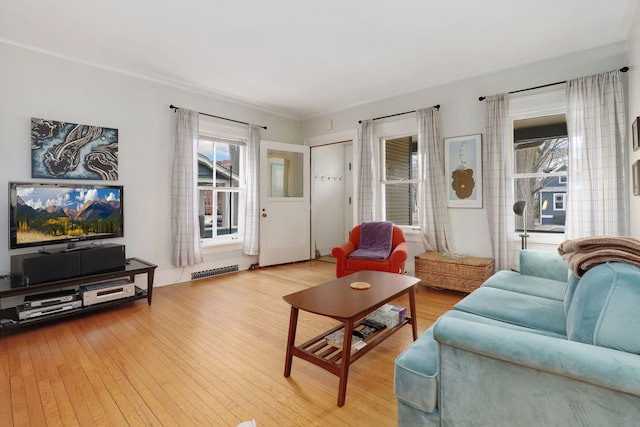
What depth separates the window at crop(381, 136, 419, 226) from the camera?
4645 millimetres

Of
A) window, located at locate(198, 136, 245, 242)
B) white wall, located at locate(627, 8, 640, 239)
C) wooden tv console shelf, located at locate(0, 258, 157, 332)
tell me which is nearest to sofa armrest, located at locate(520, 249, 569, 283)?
white wall, located at locate(627, 8, 640, 239)

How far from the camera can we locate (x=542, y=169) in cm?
351

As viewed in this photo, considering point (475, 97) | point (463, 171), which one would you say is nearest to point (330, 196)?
point (463, 171)

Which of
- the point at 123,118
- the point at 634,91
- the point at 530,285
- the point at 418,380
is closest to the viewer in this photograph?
the point at 418,380

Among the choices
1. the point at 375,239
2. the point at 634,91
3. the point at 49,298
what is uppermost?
the point at 634,91

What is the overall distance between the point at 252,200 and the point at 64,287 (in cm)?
249

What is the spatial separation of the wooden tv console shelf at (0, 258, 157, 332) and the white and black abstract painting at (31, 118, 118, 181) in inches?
42.0

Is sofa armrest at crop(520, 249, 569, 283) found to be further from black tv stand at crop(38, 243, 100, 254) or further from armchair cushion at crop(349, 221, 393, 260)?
black tv stand at crop(38, 243, 100, 254)

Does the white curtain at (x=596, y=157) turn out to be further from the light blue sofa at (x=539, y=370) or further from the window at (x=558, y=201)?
the light blue sofa at (x=539, y=370)

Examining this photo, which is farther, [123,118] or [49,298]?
[123,118]

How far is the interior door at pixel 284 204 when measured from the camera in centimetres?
501

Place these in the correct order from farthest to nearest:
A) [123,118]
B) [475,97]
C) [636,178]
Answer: [475,97] → [123,118] → [636,178]

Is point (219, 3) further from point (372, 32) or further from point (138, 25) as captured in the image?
point (372, 32)

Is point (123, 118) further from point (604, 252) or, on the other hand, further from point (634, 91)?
point (634, 91)
